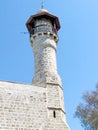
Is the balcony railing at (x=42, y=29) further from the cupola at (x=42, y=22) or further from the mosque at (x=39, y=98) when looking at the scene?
the mosque at (x=39, y=98)

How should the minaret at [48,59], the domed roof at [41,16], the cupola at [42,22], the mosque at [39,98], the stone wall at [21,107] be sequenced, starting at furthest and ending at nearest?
the domed roof at [41,16], the cupola at [42,22], the minaret at [48,59], the mosque at [39,98], the stone wall at [21,107]

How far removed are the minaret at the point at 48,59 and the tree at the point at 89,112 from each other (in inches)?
68.1

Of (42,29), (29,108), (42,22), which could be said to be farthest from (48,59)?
(29,108)

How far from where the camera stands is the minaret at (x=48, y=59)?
1573cm

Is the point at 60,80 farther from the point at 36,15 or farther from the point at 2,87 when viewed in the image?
the point at 36,15

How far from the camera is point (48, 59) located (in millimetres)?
17625

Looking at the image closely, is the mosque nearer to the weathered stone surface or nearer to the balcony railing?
the weathered stone surface

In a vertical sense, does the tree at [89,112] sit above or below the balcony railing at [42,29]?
below

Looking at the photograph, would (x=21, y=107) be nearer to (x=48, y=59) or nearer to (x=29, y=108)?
(x=29, y=108)

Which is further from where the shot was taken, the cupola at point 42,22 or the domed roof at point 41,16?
the domed roof at point 41,16

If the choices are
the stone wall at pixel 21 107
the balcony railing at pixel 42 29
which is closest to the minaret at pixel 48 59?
the balcony railing at pixel 42 29

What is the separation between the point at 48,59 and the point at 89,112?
4353 mm

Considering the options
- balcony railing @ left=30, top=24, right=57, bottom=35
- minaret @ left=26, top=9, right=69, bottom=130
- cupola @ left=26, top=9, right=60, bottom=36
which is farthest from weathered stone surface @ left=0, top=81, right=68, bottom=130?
cupola @ left=26, top=9, right=60, bottom=36

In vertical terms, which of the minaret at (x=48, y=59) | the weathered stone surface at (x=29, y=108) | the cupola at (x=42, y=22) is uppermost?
the cupola at (x=42, y=22)
